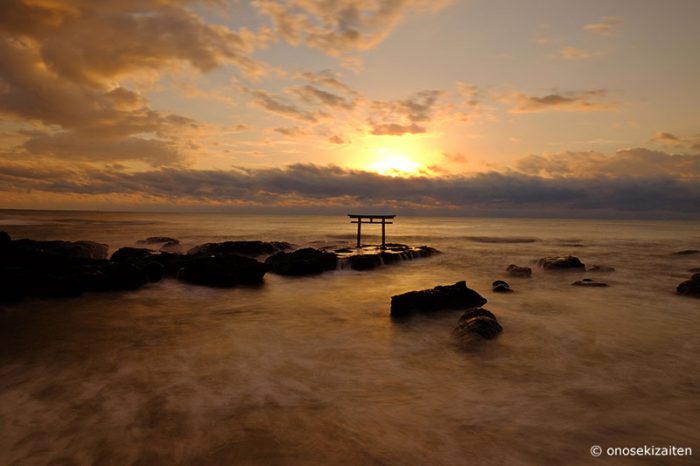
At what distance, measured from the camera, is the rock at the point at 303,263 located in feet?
58.0

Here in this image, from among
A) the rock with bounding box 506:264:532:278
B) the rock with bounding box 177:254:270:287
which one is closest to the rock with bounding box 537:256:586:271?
the rock with bounding box 506:264:532:278

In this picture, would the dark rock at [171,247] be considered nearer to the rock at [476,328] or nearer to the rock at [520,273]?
the rock at [520,273]

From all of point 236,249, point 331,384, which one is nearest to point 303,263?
point 236,249

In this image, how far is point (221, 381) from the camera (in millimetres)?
6148

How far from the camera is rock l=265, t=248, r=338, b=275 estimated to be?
17688mm

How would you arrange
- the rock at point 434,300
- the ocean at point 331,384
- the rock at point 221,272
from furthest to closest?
the rock at point 221,272 < the rock at point 434,300 < the ocean at point 331,384

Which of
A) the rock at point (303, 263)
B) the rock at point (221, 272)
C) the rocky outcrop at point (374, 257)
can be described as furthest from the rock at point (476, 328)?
the rocky outcrop at point (374, 257)

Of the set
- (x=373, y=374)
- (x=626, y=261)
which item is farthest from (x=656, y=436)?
(x=626, y=261)

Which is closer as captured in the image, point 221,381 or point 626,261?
point 221,381

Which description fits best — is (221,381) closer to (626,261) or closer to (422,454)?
(422,454)

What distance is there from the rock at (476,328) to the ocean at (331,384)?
208 mm

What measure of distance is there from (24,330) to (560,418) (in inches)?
403

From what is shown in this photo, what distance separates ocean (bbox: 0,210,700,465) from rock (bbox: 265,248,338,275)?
19.0 ft

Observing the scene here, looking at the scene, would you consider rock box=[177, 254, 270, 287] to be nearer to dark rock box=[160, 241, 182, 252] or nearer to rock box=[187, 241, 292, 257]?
rock box=[187, 241, 292, 257]
